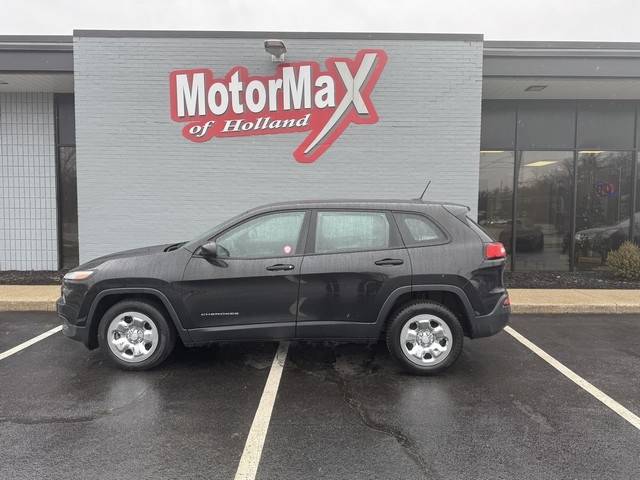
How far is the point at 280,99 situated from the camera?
29.1 feet

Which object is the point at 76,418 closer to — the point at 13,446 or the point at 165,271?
the point at 13,446

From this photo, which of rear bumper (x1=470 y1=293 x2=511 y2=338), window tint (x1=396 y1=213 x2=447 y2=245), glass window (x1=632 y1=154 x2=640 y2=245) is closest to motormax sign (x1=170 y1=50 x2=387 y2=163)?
window tint (x1=396 y1=213 x2=447 y2=245)

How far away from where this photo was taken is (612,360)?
515cm

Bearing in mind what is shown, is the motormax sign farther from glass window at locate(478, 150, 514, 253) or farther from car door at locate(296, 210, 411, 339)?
car door at locate(296, 210, 411, 339)

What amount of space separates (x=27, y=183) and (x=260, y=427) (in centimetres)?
949

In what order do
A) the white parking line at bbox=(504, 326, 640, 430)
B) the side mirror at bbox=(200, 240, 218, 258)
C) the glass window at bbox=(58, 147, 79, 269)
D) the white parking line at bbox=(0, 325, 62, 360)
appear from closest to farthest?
the white parking line at bbox=(504, 326, 640, 430) → the side mirror at bbox=(200, 240, 218, 258) → the white parking line at bbox=(0, 325, 62, 360) → the glass window at bbox=(58, 147, 79, 269)

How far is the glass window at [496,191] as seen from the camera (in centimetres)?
1076

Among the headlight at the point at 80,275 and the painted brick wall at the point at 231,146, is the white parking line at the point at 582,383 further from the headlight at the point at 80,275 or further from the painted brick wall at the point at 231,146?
the headlight at the point at 80,275

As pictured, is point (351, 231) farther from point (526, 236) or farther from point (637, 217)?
point (637, 217)

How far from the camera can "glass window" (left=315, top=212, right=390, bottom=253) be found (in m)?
4.71

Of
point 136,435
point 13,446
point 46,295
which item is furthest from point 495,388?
point 46,295

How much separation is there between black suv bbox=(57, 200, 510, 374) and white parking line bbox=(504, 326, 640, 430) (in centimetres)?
80

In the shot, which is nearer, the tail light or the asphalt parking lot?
the asphalt parking lot

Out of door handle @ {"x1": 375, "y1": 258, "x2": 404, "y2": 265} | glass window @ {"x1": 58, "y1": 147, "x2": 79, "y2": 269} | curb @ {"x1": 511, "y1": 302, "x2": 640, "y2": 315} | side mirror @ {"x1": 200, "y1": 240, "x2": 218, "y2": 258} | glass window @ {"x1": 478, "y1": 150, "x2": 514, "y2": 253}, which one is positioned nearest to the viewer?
side mirror @ {"x1": 200, "y1": 240, "x2": 218, "y2": 258}
